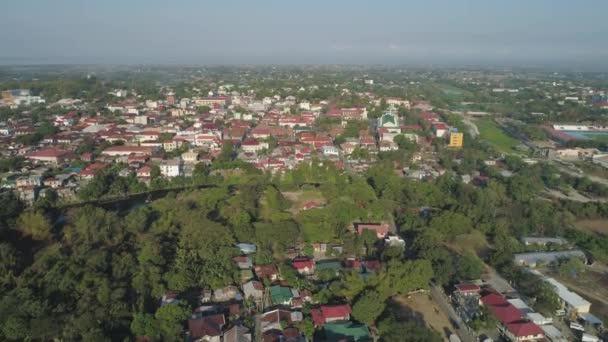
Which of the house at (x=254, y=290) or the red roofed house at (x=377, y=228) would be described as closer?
the house at (x=254, y=290)

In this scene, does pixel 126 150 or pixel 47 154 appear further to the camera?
pixel 126 150

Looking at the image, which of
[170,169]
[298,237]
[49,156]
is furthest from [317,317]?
[49,156]

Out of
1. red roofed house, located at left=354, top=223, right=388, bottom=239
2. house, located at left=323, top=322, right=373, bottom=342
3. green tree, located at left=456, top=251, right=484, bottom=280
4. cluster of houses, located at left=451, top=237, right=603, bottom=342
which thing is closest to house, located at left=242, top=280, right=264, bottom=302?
house, located at left=323, top=322, right=373, bottom=342

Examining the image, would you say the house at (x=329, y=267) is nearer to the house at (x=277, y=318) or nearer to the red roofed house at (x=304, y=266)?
the red roofed house at (x=304, y=266)

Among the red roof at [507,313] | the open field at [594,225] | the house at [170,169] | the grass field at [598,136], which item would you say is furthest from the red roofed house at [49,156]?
the grass field at [598,136]

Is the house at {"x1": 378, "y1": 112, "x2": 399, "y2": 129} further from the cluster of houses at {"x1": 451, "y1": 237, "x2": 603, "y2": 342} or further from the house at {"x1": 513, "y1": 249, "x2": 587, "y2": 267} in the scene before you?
the cluster of houses at {"x1": 451, "y1": 237, "x2": 603, "y2": 342}

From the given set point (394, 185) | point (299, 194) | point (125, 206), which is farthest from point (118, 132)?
point (394, 185)

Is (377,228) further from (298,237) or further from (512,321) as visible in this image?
(512,321)
